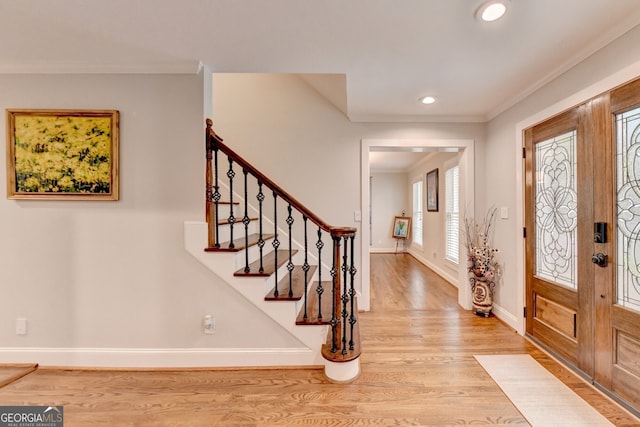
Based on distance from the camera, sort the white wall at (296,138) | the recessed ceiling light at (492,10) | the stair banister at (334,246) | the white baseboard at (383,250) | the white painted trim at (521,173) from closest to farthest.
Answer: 1. the recessed ceiling light at (492,10)
2. the stair banister at (334,246)
3. the white painted trim at (521,173)
4. the white wall at (296,138)
5. the white baseboard at (383,250)

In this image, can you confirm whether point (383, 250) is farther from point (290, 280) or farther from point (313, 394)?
point (313, 394)

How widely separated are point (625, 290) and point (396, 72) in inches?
81.5

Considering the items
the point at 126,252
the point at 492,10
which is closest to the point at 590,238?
the point at 492,10

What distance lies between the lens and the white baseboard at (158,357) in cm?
208

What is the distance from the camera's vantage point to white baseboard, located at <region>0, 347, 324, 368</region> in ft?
6.84

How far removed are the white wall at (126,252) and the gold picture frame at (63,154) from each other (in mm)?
68

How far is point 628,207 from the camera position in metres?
1.65

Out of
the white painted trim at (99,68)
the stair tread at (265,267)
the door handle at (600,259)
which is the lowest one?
the stair tread at (265,267)

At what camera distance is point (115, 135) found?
6.81ft

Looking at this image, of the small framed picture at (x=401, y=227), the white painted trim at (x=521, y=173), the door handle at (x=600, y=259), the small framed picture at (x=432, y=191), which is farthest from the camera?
the small framed picture at (x=401, y=227)

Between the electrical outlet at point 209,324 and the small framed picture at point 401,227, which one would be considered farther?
the small framed picture at point 401,227

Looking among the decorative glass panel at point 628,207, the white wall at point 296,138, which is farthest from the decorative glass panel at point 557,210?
the white wall at point 296,138

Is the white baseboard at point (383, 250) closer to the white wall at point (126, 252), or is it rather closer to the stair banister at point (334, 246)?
the stair banister at point (334, 246)

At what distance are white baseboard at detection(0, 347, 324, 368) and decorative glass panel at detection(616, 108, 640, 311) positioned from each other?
199cm
